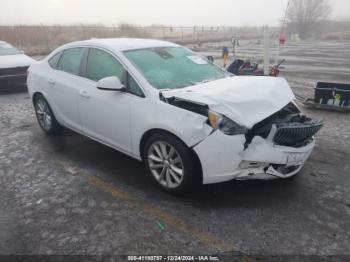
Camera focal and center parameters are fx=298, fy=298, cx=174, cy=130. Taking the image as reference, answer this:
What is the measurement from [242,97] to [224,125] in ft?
1.50

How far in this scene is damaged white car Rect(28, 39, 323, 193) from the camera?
9.53 ft

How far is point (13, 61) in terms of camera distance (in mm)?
8883

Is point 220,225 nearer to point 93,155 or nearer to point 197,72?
point 197,72

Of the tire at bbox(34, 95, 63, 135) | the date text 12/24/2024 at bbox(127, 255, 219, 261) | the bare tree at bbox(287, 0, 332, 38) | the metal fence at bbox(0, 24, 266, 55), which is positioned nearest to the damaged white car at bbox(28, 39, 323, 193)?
the tire at bbox(34, 95, 63, 135)

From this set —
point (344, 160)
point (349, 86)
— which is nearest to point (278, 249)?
point (344, 160)

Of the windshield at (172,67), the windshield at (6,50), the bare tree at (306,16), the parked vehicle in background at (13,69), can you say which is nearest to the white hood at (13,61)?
the parked vehicle in background at (13,69)

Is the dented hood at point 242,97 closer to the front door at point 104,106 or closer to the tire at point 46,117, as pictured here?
the front door at point 104,106

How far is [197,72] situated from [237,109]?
3.92 ft

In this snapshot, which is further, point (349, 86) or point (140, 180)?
point (349, 86)

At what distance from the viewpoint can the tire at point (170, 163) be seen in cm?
304

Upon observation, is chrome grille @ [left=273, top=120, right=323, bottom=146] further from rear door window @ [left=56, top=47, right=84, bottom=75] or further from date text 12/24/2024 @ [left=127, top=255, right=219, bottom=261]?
rear door window @ [left=56, top=47, right=84, bottom=75]

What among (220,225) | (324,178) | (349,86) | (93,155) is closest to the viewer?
(220,225)

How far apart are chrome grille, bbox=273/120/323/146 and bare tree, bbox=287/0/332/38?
39.5 metres

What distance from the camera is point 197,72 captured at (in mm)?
3973
